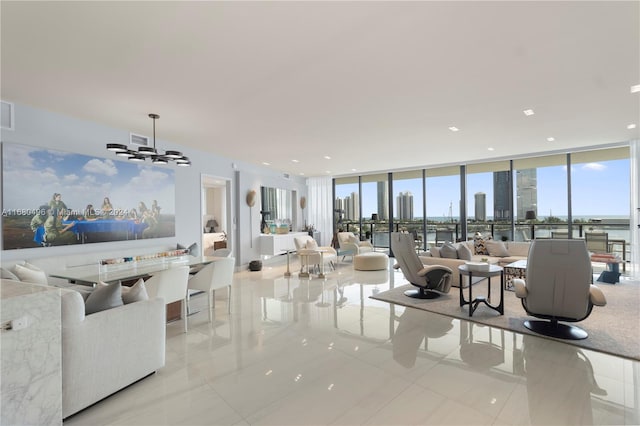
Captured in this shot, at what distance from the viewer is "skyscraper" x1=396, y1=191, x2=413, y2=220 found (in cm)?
1003

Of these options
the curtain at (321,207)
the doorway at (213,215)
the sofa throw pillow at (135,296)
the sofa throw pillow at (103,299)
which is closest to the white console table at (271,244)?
the doorway at (213,215)

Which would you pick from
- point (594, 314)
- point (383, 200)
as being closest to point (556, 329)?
point (594, 314)

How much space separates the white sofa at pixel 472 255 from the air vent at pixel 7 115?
6339mm

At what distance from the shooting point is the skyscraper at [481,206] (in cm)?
877

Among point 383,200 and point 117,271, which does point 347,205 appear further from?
point 117,271

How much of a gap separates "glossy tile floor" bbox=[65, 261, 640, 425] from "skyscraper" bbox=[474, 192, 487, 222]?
570 cm

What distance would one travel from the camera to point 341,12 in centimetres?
228

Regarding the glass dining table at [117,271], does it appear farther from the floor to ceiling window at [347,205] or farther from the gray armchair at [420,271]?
the floor to ceiling window at [347,205]

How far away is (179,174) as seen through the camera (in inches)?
248

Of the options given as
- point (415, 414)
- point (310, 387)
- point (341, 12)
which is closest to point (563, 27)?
point (341, 12)

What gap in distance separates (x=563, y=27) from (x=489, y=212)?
696 cm

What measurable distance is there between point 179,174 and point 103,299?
4237mm

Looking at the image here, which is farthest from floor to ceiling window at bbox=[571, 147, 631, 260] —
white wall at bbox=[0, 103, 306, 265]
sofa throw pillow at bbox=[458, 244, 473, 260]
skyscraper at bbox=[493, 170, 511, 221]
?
white wall at bbox=[0, 103, 306, 265]

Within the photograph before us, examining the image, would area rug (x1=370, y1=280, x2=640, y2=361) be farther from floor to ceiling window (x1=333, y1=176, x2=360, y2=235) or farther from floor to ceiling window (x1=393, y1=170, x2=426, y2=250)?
floor to ceiling window (x1=333, y1=176, x2=360, y2=235)
